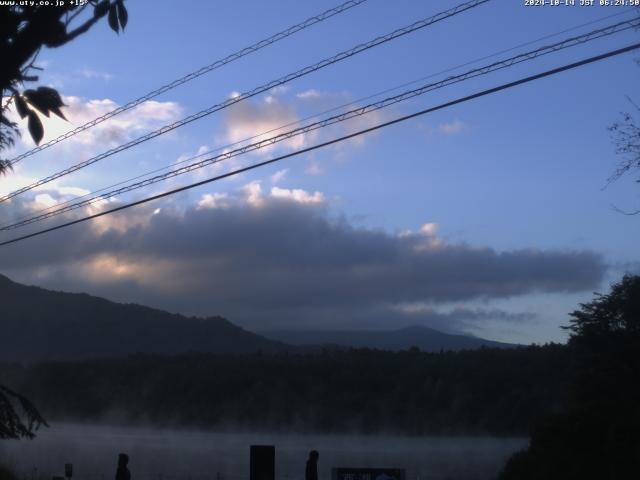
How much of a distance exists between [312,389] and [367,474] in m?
59.6

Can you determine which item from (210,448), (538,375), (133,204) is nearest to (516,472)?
(133,204)

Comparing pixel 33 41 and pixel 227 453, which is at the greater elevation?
pixel 33 41

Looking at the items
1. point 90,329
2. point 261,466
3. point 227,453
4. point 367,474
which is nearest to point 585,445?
point 367,474

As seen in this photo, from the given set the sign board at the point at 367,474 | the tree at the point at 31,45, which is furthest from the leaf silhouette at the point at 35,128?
the sign board at the point at 367,474

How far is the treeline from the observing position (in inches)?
2616

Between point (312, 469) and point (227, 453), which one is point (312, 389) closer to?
point (227, 453)

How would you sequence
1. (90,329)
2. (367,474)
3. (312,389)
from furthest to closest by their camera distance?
1. (90,329)
2. (312,389)
3. (367,474)

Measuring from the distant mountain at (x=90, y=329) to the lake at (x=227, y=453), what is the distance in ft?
111

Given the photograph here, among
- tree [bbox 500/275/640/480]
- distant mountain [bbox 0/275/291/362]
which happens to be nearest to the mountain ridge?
Answer: distant mountain [bbox 0/275/291/362]

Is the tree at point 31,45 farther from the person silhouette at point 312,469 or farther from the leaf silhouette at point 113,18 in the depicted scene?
the person silhouette at point 312,469

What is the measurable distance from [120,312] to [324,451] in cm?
6939

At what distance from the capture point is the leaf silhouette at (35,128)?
7.09 meters

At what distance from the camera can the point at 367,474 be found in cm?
1784

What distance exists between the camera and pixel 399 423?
233 feet
